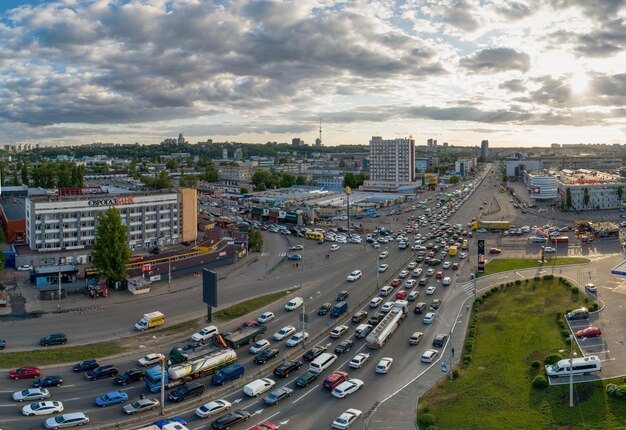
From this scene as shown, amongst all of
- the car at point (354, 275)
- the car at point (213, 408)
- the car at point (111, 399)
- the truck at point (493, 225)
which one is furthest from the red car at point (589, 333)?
the truck at point (493, 225)

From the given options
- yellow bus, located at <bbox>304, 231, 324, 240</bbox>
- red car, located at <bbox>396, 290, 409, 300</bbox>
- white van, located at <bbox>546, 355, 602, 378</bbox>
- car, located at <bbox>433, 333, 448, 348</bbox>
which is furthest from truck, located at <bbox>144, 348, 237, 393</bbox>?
yellow bus, located at <bbox>304, 231, 324, 240</bbox>

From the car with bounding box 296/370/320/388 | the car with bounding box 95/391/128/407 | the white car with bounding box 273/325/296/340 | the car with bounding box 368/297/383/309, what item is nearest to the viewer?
the car with bounding box 95/391/128/407

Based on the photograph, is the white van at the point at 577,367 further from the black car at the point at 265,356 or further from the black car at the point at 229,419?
the black car at the point at 229,419

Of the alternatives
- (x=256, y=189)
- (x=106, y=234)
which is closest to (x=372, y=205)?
(x=256, y=189)

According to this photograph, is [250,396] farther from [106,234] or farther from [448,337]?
[106,234]

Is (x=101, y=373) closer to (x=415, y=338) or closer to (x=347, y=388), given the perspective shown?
(x=347, y=388)

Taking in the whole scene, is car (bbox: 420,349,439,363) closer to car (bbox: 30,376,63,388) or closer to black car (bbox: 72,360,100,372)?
black car (bbox: 72,360,100,372)
